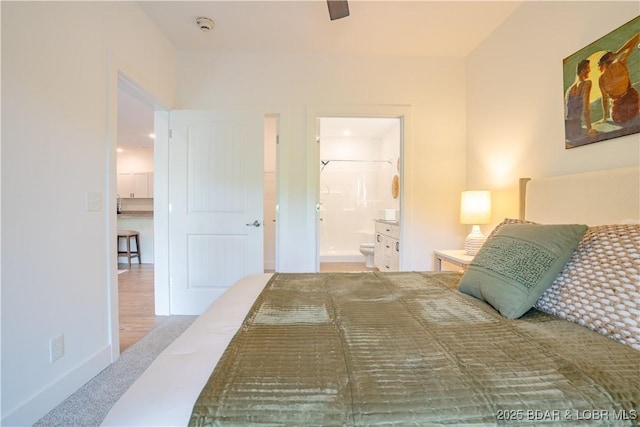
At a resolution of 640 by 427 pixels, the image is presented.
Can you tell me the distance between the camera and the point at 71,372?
164cm

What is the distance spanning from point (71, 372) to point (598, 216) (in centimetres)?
294

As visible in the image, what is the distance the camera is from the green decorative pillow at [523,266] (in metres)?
1.10

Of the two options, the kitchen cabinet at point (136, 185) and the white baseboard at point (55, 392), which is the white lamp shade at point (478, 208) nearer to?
the white baseboard at point (55, 392)

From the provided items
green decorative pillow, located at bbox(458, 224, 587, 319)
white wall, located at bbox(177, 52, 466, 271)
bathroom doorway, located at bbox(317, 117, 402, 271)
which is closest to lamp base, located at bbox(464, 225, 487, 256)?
white wall, located at bbox(177, 52, 466, 271)

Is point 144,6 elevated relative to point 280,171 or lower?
elevated

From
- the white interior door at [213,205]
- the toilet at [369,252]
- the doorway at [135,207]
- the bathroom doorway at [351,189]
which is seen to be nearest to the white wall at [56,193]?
the doorway at [135,207]

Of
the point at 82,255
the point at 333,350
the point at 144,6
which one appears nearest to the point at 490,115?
the point at 333,350

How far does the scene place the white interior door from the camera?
2.86 m

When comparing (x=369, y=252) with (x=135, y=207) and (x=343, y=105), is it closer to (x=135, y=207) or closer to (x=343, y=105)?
(x=343, y=105)

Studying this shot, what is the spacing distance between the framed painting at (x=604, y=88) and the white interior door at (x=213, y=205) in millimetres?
2354

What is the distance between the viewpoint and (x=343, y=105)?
2982 millimetres

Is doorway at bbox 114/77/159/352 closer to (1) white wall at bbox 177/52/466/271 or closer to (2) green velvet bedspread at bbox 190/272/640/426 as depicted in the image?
(1) white wall at bbox 177/52/466/271

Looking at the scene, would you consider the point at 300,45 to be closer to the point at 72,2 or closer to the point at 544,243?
the point at 72,2

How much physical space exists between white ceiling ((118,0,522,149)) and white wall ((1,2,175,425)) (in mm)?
594
